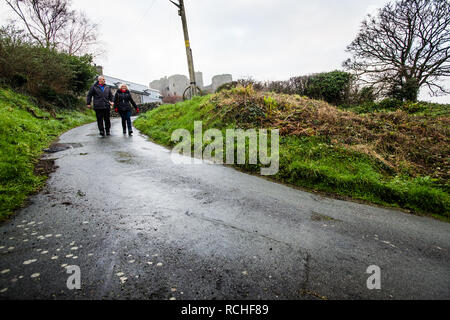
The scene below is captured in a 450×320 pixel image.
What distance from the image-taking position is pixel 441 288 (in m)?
1.66

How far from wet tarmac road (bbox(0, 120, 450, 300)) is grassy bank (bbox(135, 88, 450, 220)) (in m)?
0.51

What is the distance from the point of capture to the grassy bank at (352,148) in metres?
3.48

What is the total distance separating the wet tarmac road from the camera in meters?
1.52

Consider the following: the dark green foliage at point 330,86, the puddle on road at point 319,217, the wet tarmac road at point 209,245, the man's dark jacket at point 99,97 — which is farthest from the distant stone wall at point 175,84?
the puddle on road at point 319,217

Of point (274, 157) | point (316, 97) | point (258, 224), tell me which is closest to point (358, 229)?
point (258, 224)

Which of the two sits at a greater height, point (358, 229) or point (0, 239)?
point (0, 239)

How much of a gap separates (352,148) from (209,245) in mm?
4129

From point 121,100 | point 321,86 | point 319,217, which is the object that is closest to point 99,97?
point 121,100

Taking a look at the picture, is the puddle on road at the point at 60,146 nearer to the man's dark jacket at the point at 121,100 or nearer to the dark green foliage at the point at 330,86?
the man's dark jacket at the point at 121,100

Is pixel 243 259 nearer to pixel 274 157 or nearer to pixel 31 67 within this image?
pixel 274 157

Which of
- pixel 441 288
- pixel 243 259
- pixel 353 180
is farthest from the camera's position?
pixel 353 180

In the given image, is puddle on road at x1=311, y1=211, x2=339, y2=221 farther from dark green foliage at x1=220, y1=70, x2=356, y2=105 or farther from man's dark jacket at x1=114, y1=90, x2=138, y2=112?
dark green foliage at x1=220, y1=70, x2=356, y2=105

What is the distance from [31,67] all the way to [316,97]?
14.4 meters

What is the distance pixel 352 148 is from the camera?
456cm
